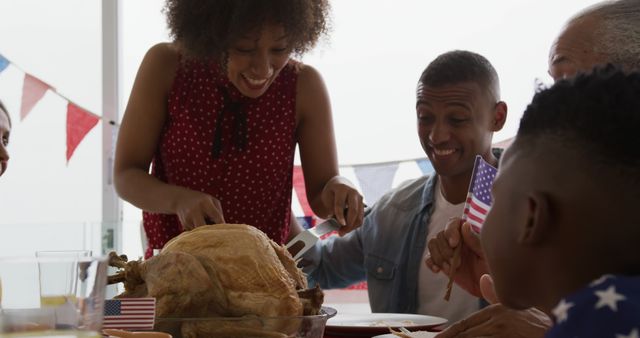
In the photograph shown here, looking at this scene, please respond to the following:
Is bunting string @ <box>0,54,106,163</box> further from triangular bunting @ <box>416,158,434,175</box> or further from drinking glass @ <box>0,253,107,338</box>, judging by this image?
drinking glass @ <box>0,253,107,338</box>

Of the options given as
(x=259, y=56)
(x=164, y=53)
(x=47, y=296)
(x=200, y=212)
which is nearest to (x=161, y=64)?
(x=164, y=53)

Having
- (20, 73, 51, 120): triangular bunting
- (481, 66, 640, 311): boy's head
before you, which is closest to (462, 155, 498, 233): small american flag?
(481, 66, 640, 311): boy's head

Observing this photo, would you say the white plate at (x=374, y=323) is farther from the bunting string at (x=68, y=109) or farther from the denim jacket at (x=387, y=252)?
the bunting string at (x=68, y=109)

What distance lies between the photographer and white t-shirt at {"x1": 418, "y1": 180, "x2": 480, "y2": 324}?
2.07m

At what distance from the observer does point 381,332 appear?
1450 millimetres

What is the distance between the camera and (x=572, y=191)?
0.76 m

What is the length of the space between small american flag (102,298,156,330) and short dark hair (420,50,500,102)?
50.3 inches

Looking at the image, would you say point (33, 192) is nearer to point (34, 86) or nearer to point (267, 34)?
point (34, 86)

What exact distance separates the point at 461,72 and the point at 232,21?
63 cm

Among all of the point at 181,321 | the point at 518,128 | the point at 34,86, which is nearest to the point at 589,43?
the point at 518,128

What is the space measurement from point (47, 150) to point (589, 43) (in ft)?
9.86

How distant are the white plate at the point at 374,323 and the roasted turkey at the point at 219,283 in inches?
12.4

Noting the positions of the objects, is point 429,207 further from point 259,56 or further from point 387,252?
point 259,56

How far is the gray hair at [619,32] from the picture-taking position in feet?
4.40
